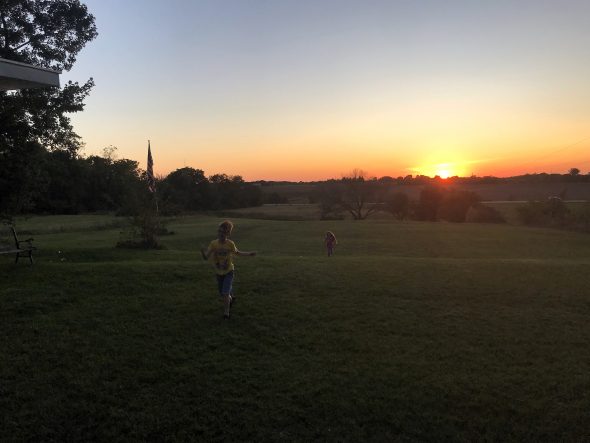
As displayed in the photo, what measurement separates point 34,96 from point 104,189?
7456cm

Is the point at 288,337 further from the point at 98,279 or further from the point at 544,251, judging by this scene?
the point at 544,251

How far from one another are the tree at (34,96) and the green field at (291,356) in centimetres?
458

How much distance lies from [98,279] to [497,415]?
9.00 m

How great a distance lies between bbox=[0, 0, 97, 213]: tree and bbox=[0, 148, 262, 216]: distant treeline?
0.19ft

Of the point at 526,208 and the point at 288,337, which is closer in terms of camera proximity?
the point at 288,337

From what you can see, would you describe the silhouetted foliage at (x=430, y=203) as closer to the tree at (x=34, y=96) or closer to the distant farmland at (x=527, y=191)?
the distant farmland at (x=527, y=191)

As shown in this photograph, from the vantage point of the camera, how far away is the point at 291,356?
7016mm

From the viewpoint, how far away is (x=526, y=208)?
181 ft

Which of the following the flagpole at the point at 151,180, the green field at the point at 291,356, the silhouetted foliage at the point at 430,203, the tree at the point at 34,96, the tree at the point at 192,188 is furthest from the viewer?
the tree at the point at 192,188

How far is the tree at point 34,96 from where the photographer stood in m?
14.2

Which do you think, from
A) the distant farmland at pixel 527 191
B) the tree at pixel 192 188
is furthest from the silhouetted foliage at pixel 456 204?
the tree at pixel 192 188

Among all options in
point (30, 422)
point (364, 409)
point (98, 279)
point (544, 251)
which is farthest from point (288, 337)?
point (544, 251)

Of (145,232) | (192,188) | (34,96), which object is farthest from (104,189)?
(34,96)

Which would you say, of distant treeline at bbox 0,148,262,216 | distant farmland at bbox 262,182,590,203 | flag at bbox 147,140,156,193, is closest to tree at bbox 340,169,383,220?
distant farmland at bbox 262,182,590,203
